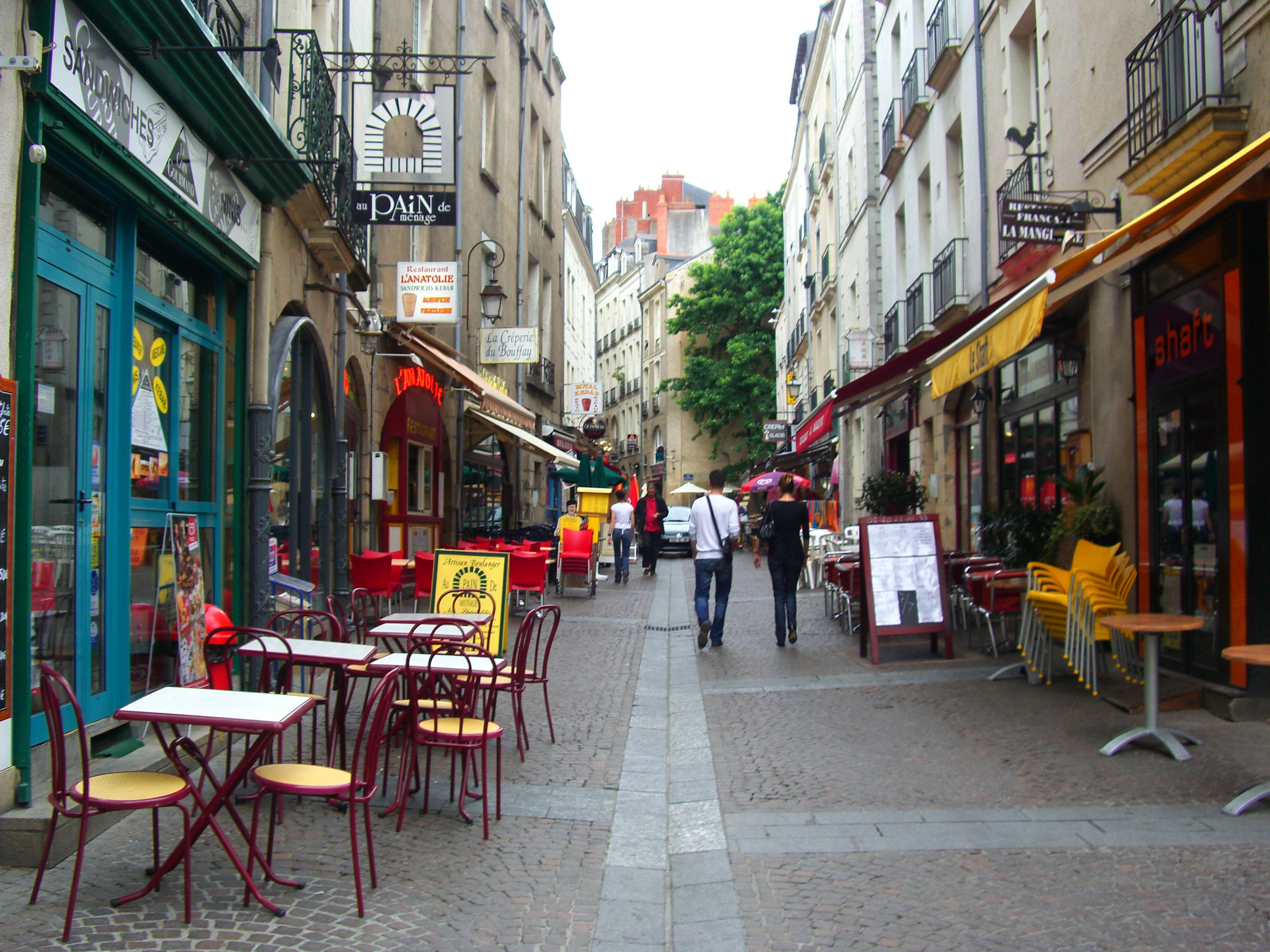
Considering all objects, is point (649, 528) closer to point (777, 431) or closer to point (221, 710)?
point (777, 431)

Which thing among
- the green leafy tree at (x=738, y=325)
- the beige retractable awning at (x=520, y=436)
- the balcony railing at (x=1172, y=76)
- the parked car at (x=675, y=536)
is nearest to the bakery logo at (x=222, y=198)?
the balcony railing at (x=1172, y=76)

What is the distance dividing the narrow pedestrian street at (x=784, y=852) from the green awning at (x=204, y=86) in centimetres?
377

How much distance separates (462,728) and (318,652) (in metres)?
0.92

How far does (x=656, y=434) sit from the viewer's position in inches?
2393

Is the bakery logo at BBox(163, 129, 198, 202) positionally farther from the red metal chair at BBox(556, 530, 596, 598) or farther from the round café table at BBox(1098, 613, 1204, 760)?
the red metal chair at BBox(556, 530, 596, 598)

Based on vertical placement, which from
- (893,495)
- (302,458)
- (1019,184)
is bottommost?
(893,495)

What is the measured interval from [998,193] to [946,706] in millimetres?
7797

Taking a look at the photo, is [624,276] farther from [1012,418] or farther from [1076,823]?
[1076,823]

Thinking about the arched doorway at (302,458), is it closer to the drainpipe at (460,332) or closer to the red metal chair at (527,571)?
the red metal chair at (527,571)

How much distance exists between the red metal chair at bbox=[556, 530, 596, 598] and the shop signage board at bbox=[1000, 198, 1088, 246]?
8.92 m

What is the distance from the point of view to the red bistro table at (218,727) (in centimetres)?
371

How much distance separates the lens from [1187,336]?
775 cm

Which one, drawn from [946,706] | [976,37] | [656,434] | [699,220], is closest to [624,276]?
[699,220]

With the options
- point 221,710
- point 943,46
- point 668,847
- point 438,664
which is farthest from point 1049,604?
point 943,46
